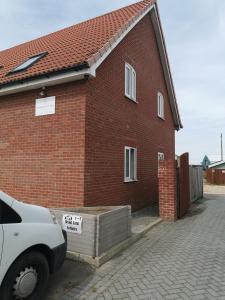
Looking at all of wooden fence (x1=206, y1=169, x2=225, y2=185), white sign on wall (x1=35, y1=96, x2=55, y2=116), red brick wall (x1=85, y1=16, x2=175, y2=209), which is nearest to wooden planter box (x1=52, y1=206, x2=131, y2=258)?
red brick wall (x1=85, y1=16, x2=175, y2=209)

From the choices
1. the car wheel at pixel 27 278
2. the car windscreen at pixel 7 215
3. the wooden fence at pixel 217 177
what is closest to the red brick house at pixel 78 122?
the car wheel at pixel 27 278

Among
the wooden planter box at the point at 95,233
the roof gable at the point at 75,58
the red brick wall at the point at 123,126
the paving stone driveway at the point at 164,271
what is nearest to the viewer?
the paving stone driveway at the point at 164,271

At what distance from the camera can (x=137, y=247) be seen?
6.59 meters

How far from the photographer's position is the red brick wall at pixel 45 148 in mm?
7750

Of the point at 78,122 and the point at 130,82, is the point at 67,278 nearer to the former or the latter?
the point at 78,122

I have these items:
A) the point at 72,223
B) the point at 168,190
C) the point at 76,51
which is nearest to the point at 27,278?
the point at 72,223

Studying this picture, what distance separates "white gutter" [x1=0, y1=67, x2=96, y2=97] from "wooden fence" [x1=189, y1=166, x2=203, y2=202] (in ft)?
27.5

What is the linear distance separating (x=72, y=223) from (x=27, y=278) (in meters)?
2.03

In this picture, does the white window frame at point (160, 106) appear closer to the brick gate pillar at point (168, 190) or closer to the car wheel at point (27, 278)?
the brick gate pillar at point (168, 190)

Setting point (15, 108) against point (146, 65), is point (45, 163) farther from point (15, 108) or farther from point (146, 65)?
point (146, 65)

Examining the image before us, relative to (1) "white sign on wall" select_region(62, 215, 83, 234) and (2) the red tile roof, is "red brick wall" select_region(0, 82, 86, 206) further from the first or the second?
(1) "white sign on wall" select_region(62, 215, 83, 234)

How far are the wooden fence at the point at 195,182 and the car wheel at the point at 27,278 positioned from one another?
11.0 metres

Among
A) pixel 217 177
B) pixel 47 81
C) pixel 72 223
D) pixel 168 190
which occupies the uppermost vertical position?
pixel 47 81

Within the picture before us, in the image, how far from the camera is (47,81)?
7.86 meters
